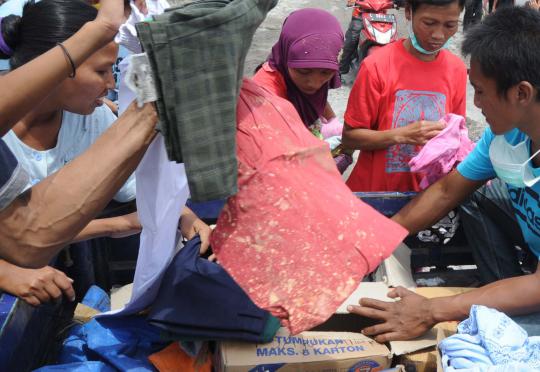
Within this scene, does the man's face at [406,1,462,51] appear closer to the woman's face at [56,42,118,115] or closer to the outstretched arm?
the woman's face at [56,42,118,115]

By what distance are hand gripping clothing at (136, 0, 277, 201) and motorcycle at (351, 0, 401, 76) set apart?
4881 mm

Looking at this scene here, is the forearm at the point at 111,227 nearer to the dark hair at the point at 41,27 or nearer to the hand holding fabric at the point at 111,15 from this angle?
the dark hair at the point at 41,27

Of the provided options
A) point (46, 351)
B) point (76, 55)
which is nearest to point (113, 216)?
point (46, 351)

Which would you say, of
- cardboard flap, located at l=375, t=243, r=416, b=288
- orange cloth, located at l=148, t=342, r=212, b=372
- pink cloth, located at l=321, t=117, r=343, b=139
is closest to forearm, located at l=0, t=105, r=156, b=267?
orange cloth, located at l=148, t=342, r=212, b=372

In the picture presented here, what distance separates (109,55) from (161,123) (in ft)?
2.73

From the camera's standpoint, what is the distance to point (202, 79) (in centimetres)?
111

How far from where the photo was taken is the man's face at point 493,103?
71.8 inches

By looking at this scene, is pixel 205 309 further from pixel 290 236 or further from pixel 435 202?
pixel 435 202

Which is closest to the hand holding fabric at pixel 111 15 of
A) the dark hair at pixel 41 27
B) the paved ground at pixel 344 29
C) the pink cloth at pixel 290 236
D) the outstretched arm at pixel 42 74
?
the outstretched arm at pixel 42 74

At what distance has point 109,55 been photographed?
1837 mm

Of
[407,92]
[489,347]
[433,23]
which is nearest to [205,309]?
[489,347]

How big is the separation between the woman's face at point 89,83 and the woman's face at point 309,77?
35.1 inches

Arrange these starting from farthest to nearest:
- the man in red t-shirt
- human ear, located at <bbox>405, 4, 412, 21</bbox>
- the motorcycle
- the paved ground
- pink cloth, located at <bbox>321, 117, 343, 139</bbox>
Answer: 1. the motorcycle
2. the paved ground
3. pink cloth, located at <bbox>321, 117, 343, 139</bbox>
4. human ear, located at <bbox>405, 4, 412, 21</bbox>
5. the man in red t-shirt

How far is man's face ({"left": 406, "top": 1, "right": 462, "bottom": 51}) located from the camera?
244 cm
